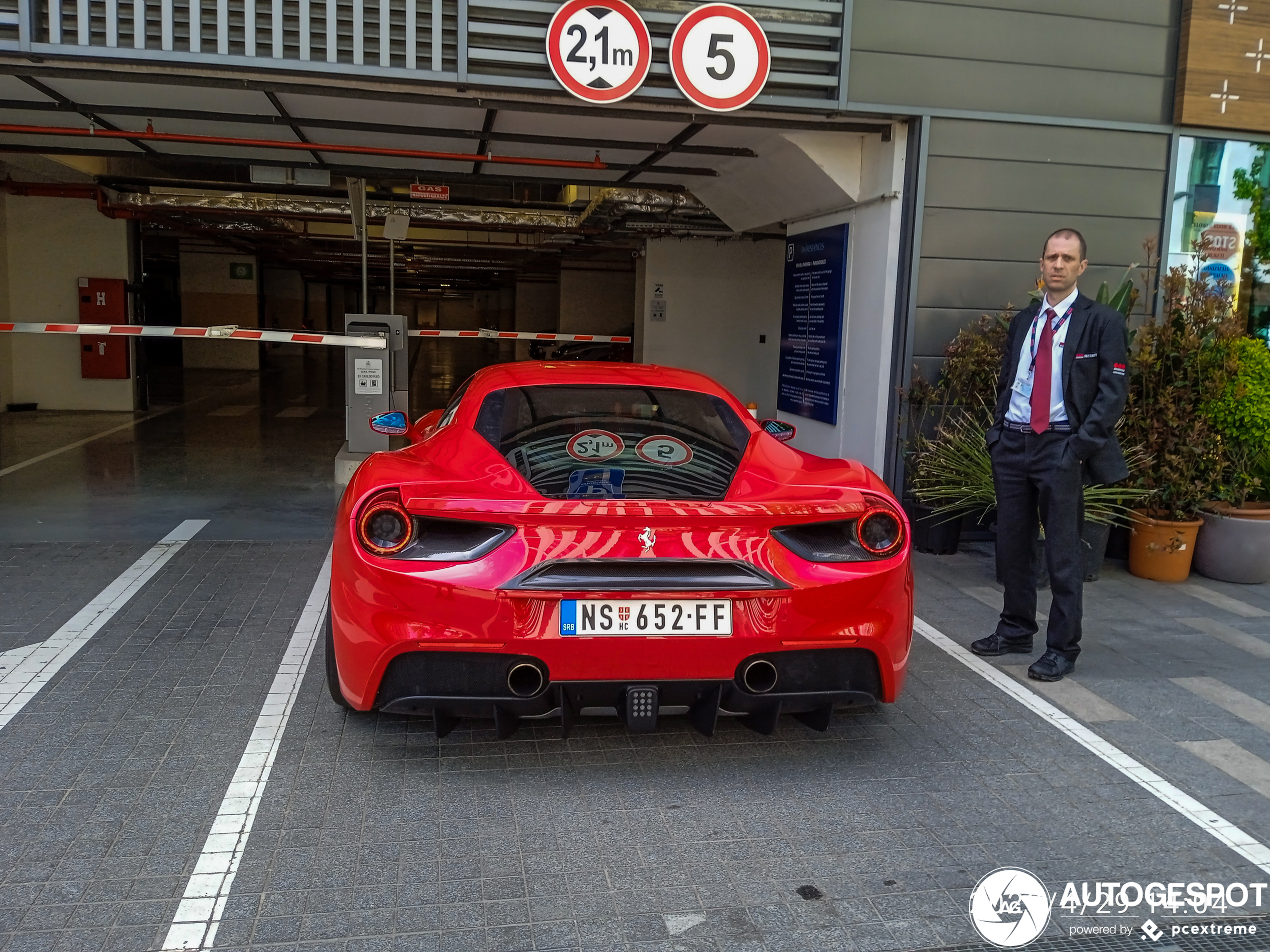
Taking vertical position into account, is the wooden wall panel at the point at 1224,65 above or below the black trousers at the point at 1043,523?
above

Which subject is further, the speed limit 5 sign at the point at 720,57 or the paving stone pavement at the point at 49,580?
the speed limit 5 sign at the point at 720,57

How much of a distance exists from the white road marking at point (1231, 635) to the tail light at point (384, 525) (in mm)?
4024

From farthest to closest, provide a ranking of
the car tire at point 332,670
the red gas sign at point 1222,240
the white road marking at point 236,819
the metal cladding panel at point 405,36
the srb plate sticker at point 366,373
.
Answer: the srb plate sticker at point 366,373, the red gas sign at point 1222,240, the metal cladding panel at point 405,36, the car tire at point 332,670, the white road marking at point 236,819

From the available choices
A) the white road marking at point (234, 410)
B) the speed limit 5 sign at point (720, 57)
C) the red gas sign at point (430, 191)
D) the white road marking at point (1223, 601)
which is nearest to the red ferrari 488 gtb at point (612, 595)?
the white road marking at point (1223, 601)

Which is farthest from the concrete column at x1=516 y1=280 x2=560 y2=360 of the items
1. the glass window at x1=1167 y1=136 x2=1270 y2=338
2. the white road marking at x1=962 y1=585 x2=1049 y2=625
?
the white road marking at x1=962 y1=585 x2=1049 y2=625

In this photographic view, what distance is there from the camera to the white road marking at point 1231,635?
4.82 meters

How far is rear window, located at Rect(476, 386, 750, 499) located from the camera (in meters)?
3.19

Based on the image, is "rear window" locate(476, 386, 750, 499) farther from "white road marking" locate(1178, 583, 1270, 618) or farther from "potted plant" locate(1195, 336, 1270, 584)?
"potted plant" locate(1195, 336, 1270, 584)

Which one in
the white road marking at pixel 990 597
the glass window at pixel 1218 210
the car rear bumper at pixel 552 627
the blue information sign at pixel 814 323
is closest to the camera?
the car rear bumper at pixel 552 627

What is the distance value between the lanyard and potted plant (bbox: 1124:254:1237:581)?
201cm

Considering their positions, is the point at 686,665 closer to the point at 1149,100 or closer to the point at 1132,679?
the point at 1132,679

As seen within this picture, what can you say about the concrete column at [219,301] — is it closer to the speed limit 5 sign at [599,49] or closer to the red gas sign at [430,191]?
the red gas sign at [430,191]

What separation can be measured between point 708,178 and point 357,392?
3.89m

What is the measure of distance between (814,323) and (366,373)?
369cm
